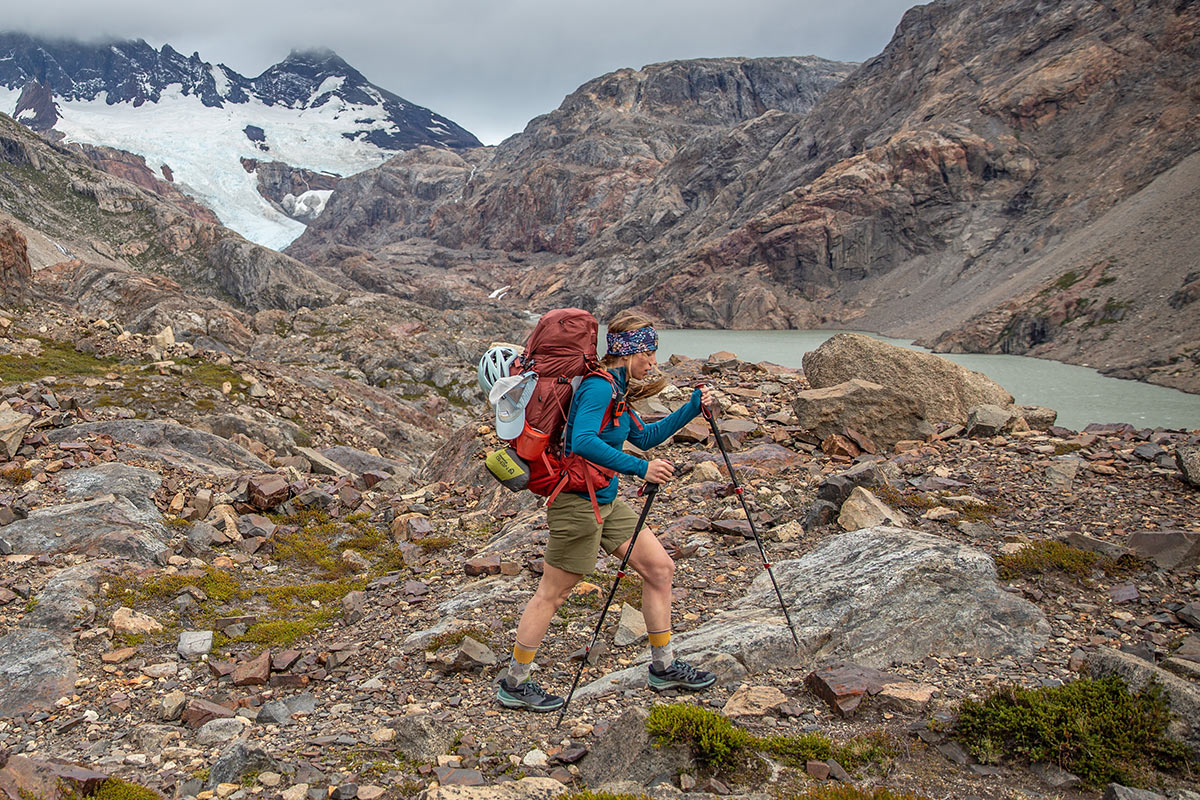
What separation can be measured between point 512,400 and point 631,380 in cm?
91

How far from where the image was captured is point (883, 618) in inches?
227

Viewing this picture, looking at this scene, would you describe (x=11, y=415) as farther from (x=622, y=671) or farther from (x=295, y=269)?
(x=295, y=269)

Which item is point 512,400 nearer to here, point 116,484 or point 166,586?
point 166,586

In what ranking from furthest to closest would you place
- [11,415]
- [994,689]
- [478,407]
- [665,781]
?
[478,407] → [11,415] → [994,689] → [665,781]

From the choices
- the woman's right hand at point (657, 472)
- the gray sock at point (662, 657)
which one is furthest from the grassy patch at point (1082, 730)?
the woman's right hand at point (657, 472)

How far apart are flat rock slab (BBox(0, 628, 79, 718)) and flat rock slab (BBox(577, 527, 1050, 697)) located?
4.34 metres

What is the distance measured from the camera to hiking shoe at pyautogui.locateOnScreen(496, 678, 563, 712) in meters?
5.06

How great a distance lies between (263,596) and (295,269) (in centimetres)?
7681

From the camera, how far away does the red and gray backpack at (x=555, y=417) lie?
488 cm

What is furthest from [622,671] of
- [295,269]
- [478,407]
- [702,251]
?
[702,251]

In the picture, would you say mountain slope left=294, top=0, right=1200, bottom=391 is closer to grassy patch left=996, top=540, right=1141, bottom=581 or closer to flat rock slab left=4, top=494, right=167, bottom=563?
grassy patch left=996, top=540, right=1141, bottom=581

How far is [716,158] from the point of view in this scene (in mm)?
167625

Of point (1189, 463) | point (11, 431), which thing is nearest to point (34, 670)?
point (11, 431)

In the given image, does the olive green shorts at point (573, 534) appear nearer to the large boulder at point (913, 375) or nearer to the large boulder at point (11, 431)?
the large boulder at point (913, 375)
